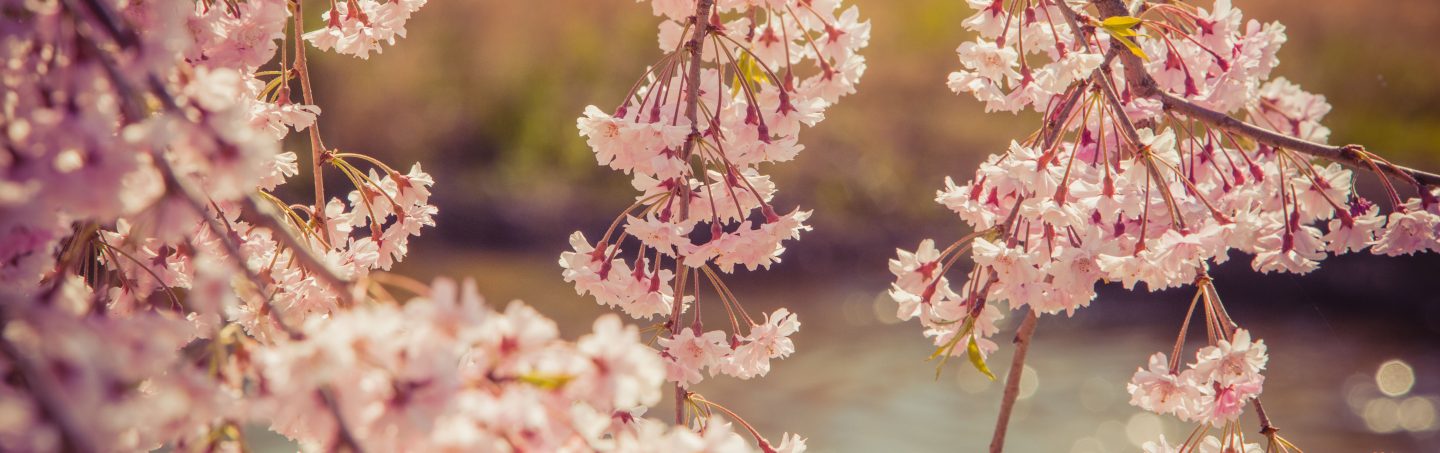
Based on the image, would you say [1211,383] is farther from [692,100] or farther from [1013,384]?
[692,100]

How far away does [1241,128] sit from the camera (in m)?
0.65

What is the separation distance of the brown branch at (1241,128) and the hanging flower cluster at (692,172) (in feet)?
0.77

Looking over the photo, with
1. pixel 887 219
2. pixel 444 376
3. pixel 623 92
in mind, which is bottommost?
pixel 444 376

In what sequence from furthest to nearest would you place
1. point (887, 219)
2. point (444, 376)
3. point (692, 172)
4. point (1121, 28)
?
point (887, 219), point (692, 172), point (1121, 28), point (444, 376)

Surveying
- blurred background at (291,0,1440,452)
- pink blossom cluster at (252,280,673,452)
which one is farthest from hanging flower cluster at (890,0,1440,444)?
blurred background at (291,0,1440,452)

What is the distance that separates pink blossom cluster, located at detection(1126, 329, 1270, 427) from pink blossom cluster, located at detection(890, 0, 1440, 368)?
5 cm

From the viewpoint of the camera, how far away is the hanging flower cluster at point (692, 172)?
27.6 inches

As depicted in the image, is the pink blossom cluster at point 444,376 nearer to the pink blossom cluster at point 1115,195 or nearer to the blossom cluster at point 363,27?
the pink blossom cluster at point 1115,195

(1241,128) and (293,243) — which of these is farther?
(1241,128)

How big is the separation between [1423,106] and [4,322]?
5.53m

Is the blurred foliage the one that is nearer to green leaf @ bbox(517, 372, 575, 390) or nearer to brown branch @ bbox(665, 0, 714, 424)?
brown branch @ bbox(665, 0, 714, 424)

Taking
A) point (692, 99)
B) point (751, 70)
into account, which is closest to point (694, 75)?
point (692, 99)

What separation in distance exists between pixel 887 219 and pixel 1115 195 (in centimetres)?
415

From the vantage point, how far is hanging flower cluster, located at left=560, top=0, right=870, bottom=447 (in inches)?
27.6
